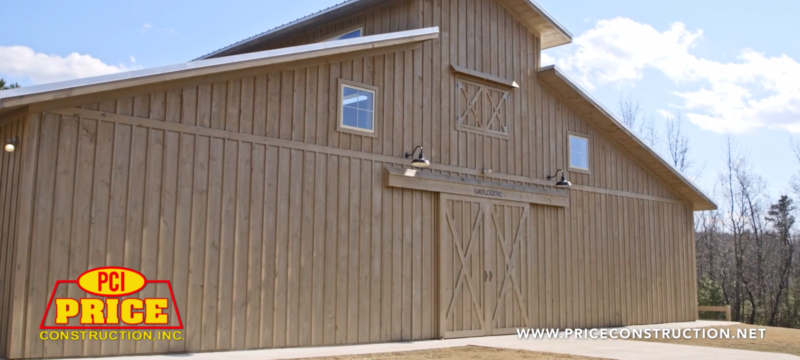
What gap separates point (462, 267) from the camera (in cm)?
1216

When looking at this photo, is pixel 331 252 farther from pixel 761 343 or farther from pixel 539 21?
pixel 761 343

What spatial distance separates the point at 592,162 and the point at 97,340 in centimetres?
999

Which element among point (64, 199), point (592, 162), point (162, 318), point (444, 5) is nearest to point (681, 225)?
point (592, 162)

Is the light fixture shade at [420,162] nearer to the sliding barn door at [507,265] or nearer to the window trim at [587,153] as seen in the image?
the sliding barn door at [507,265]

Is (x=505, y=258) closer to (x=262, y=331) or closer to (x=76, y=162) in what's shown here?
(x=262, y=331)

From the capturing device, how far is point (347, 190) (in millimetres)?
10742

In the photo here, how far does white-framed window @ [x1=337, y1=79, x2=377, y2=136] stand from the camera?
428 inches

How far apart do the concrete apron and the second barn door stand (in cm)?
39

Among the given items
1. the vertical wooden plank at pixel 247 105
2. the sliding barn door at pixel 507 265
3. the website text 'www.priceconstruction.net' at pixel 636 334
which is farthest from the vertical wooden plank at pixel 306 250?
the website text 'www.priceconstruction.net' at pixel 636 334

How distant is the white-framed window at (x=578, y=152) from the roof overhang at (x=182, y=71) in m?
4.62

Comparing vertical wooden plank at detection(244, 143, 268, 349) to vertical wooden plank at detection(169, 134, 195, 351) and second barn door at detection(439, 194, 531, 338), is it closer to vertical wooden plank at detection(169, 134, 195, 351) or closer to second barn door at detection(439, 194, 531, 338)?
vertical wooden plank at detection(169, 134, 195, 351)

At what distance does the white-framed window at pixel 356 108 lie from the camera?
1086cm

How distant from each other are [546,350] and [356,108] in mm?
4313

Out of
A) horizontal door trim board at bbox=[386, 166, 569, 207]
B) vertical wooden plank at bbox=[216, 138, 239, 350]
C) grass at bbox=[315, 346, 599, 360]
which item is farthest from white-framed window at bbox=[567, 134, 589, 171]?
vertical wooden plank at bbox=[216, 138, 239, 350]
